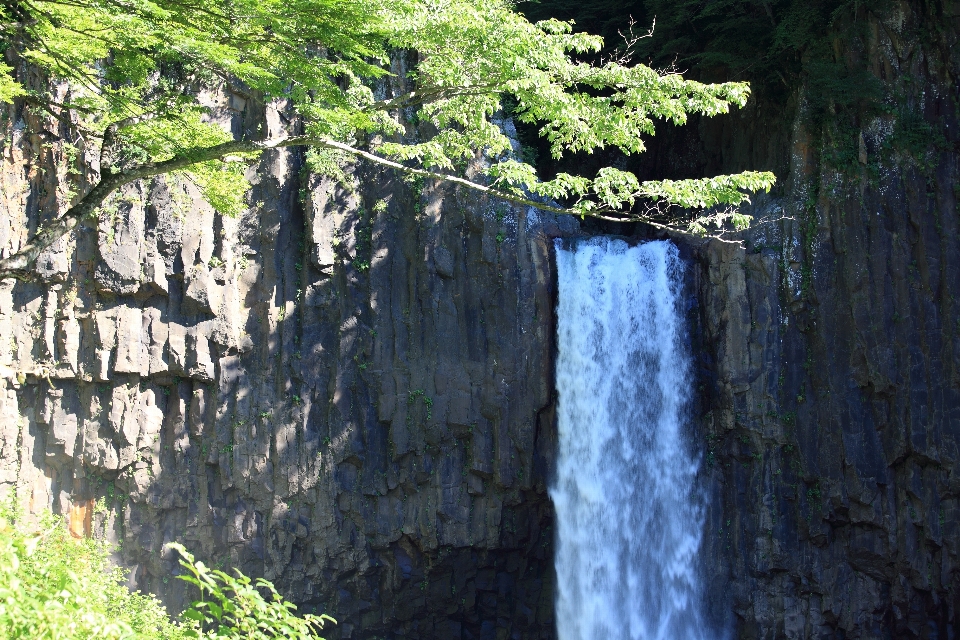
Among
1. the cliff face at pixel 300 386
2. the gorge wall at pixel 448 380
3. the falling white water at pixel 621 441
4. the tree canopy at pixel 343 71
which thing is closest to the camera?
the tree canopy at pixel 343 71

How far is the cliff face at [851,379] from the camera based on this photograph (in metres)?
13.8

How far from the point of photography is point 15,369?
13.3 m

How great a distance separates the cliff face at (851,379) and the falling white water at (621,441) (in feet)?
2.20

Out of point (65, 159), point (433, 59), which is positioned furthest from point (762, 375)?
point (65, 159)

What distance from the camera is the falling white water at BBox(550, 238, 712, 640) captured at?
14602 mm

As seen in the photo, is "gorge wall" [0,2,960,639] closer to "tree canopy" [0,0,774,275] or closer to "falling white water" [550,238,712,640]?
"falling white water" [550,238,712,640]

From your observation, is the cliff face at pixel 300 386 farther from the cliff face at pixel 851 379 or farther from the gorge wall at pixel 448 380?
the cliff face at pixel 851 379

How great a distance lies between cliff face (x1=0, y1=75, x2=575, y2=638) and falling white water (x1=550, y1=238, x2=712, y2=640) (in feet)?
1.82

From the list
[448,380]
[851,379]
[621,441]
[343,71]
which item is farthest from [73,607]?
[851,379]

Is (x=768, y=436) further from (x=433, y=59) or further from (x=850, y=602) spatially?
(x=433, y=59)

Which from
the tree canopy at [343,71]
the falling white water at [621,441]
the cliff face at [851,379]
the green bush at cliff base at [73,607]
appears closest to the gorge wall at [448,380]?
the cliff face at [851,379]

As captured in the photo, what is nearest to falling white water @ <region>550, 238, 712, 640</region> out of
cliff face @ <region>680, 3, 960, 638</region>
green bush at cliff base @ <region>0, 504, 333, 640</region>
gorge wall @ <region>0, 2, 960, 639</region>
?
gorge wall @ <region>0, 2, 960, 639</region>

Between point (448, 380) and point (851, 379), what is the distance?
725cm

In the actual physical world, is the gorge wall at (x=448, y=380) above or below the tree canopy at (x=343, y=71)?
below
